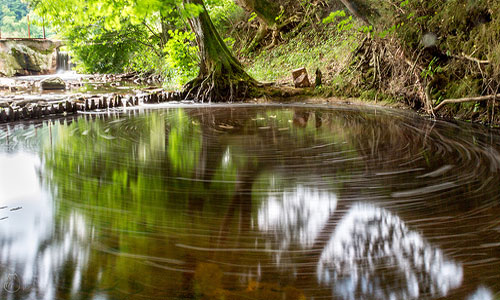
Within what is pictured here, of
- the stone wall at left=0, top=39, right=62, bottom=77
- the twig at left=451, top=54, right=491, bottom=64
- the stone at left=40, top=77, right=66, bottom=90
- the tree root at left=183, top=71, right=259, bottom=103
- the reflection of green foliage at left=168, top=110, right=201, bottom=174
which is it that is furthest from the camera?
the stone wall at left=0, top=39, right=62, bottom=77

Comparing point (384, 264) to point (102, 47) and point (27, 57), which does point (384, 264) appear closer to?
point (102, 47)

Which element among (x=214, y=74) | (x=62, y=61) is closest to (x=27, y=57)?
(x=62, y=61)

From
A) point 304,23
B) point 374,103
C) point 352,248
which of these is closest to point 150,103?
point 374,103

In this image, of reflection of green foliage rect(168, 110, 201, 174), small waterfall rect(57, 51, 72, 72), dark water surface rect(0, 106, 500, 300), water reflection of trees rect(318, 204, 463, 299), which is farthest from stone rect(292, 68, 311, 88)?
small waterfall rect(57, 51, 72, 72)

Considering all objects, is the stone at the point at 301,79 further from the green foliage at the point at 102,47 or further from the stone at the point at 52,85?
the stone at the point at 52,85

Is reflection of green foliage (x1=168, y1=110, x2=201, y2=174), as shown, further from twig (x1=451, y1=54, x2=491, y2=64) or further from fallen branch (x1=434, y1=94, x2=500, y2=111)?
twig (x1=451, y1=54, x2=491, y2=64)

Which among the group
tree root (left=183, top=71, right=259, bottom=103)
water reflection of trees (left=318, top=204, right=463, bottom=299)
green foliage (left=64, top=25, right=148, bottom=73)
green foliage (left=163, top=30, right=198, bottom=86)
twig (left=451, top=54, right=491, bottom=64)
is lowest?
water reflection of trees (left=318, top=204, right=463, bottom=299)

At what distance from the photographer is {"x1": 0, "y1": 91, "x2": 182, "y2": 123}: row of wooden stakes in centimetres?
609

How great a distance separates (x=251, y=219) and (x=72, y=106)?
232 inches

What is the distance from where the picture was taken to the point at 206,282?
1.50 m

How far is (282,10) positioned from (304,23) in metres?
1.33

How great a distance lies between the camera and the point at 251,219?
2.12 meters

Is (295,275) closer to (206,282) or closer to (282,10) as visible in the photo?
(206,282)

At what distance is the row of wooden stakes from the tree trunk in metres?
0.55
